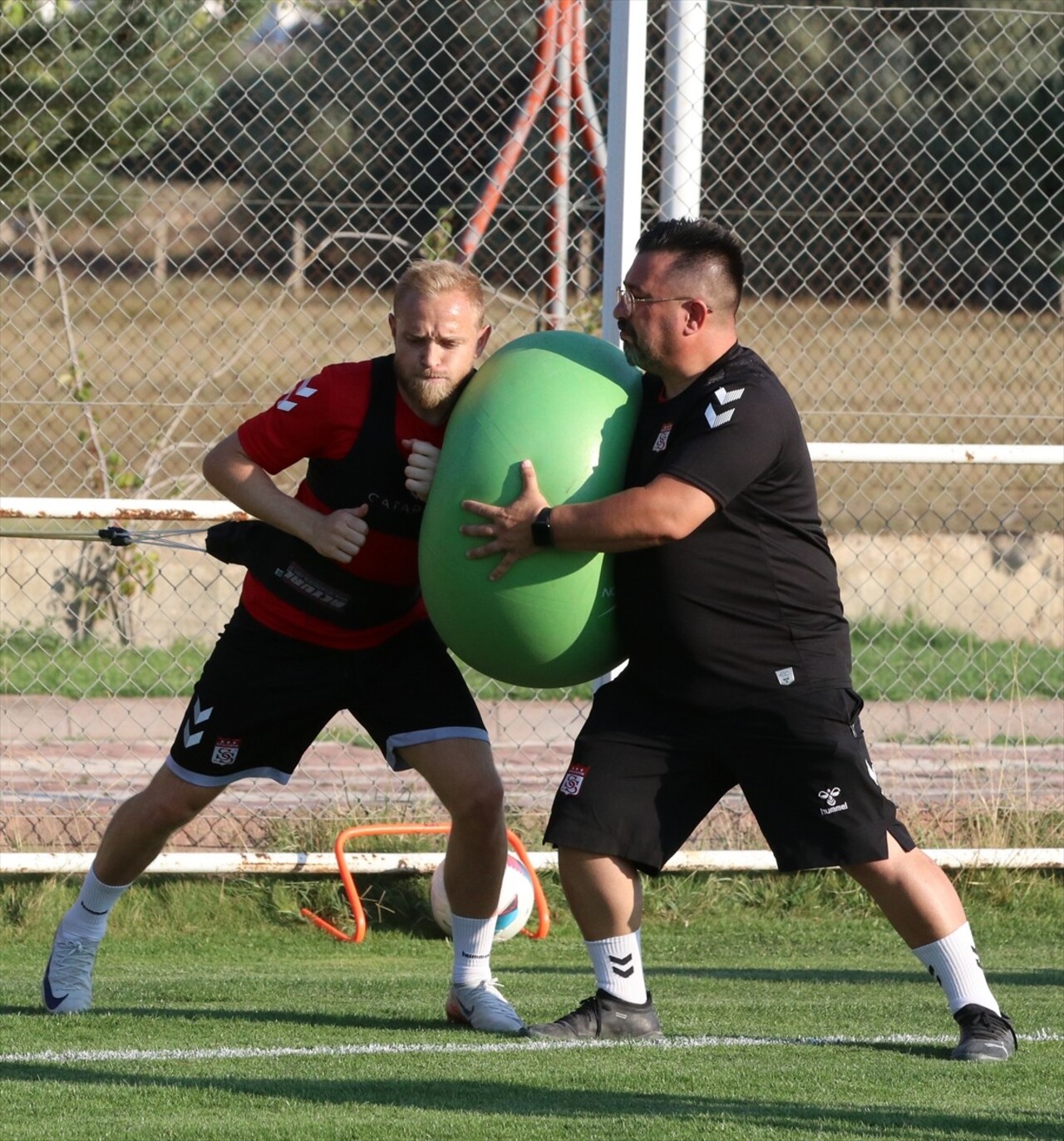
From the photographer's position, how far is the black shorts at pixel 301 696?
167 inches

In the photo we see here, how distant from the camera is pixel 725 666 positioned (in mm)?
3830

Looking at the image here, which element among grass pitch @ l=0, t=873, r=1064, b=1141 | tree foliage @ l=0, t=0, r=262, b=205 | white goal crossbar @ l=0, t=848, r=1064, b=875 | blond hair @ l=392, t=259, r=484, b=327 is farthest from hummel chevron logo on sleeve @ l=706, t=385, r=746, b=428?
tree foliage @ l=0, t=0, r=262, b=205

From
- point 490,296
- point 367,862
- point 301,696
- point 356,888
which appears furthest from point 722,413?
point 490,296

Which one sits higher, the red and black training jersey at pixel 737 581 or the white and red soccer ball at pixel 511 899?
the red and black training jersey at pixel 737 581

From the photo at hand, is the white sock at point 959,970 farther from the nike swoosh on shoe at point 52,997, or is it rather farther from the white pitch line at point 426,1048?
the nike swoosh on shoe at point 52,997

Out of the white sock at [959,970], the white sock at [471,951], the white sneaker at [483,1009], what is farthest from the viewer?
the white sock at [471,951]

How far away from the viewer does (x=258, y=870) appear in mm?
5836

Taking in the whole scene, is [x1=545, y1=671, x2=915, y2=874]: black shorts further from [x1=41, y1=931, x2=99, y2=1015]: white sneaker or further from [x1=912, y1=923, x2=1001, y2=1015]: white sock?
[x1=41, y1=931, x2=99, y2=1015]: white sneaker

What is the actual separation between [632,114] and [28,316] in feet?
45.7

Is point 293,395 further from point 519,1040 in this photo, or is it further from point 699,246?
point 519,1040

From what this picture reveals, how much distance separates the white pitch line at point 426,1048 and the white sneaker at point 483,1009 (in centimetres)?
11

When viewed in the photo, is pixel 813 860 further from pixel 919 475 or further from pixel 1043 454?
pixel 919 475

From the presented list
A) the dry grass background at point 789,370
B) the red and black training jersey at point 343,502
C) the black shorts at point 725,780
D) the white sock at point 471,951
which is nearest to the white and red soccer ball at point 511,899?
the white sock at point 471,951

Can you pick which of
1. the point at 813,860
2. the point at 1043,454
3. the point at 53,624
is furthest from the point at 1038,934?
the point at 53,624
